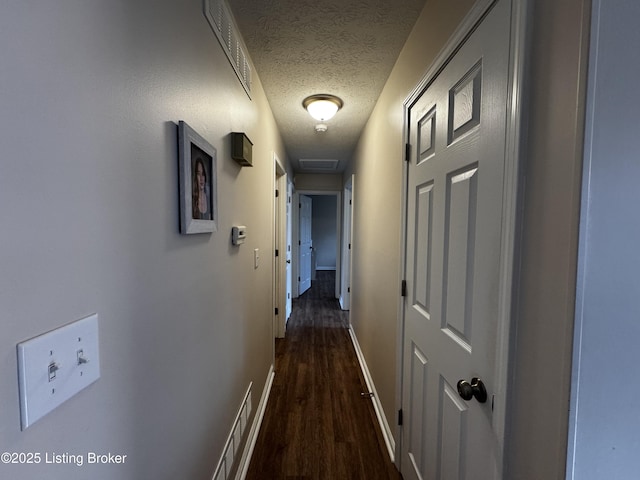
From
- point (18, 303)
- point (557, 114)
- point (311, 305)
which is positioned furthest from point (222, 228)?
point (311, 305)

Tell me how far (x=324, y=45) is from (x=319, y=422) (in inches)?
93.5

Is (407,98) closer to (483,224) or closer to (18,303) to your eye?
(483,224)

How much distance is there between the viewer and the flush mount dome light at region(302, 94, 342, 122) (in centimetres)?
210

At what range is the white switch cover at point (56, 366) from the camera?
1.28 ft

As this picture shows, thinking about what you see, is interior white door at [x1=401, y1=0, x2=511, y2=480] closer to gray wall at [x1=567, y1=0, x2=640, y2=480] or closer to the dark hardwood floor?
gray wall at [x1=567, y1=0, x2=640, y2=480]

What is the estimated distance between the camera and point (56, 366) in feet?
1.44

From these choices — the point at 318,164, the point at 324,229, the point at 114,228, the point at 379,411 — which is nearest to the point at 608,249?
the point at 114,228

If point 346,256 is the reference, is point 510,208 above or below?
above

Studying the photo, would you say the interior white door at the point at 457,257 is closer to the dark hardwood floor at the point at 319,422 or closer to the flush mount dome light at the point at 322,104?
the dark hardwood floor at the point at 319,422

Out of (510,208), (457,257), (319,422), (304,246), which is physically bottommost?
(319,422)

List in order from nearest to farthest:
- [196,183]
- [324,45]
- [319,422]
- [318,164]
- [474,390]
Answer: [474,390], [196,183], [324,45], [319,422], [318,164]

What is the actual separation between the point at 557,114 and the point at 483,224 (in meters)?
0.32

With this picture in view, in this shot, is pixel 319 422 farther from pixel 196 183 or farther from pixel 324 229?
pixel 324 229

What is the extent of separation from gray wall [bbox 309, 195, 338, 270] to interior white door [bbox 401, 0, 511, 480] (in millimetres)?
6733
